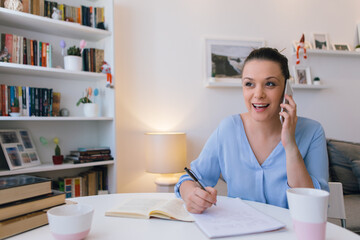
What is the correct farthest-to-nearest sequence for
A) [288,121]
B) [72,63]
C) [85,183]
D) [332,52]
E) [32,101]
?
1. [332,52]
2. [85,183]
3. [72,63]
4. [32,101]
5. [288,121]

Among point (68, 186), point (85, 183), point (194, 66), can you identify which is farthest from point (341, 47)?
point (68, 186)

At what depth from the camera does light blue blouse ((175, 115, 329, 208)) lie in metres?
1.13

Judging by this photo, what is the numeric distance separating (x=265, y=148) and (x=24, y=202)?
92cm

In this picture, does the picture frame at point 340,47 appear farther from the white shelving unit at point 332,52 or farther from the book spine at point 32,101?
the book spine at point 32,101

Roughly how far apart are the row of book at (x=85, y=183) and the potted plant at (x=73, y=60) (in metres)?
0.83

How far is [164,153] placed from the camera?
231 centimetres

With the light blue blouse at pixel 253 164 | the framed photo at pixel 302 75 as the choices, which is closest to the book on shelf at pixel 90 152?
the light blue blouse at pixel 253 164

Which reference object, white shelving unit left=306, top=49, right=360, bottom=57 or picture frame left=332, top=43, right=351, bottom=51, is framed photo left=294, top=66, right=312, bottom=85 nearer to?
white shelving unit left=306, top=49, right=360, bottom=57

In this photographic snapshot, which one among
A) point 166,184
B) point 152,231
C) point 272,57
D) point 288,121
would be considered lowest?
point 166,184

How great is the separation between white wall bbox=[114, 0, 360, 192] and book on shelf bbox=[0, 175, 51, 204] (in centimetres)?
180

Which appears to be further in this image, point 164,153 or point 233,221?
point 164,153

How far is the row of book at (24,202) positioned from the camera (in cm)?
68

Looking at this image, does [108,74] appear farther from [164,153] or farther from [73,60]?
[164,153]

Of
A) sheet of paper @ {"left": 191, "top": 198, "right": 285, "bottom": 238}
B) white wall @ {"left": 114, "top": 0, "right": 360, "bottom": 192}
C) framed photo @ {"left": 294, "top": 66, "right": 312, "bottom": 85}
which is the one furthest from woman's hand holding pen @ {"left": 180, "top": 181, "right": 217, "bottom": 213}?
framed photo @ {"left": 294, "top": 66, "right": 312, "bottom": 85}
